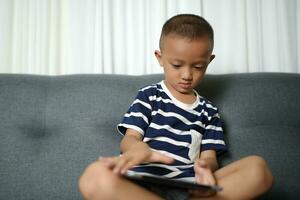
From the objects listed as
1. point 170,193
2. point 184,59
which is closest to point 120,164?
point 170,193

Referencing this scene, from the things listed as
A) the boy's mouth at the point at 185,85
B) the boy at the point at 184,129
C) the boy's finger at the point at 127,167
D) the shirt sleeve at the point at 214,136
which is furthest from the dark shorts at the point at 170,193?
the boy's mouth at the point at 185,85

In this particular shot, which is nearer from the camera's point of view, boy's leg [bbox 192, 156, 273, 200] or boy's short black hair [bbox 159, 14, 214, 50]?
boy's leg [bbox 192, 156, 273, 200]

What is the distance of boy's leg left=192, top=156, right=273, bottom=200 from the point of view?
87 cm

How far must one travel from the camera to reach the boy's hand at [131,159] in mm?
794

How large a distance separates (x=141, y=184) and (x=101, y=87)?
48 centimetres

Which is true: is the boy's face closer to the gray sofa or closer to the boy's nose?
the boy's nose

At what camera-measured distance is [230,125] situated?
4.01 ft

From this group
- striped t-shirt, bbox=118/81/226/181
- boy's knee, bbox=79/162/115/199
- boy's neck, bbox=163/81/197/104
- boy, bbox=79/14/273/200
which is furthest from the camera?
boy's neck, bbox=163/81/197/104

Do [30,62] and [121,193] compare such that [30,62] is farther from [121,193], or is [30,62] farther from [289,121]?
[289,121]

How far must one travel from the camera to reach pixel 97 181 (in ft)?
2.60

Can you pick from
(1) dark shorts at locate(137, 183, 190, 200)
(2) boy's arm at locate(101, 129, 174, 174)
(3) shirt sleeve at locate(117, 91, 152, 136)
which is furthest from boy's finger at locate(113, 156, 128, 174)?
(3) shirt sleeve at locate(117, 91, 152, 136)

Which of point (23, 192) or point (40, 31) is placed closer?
point (23, 192)

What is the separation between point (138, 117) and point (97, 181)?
1.05ft

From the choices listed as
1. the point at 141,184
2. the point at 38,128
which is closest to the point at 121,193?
the point at 141,184
